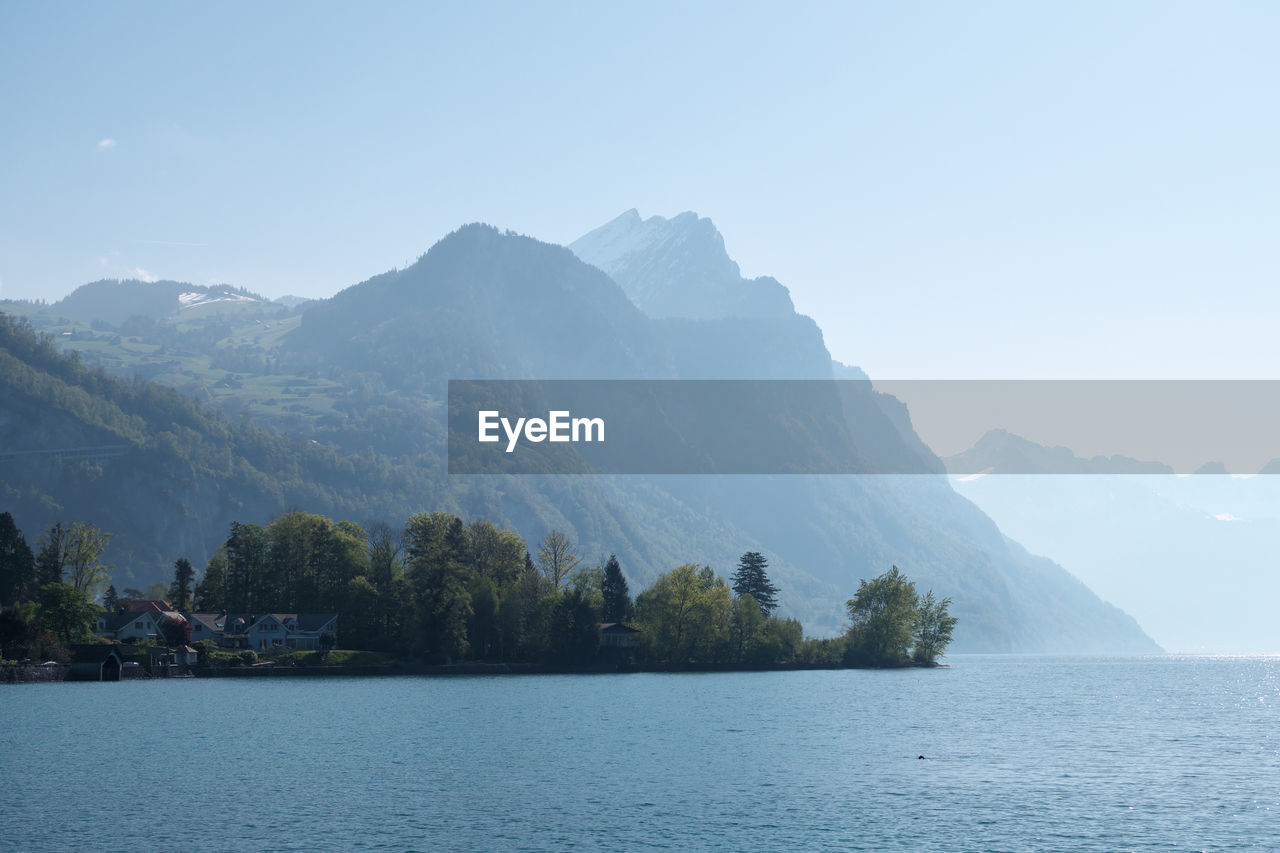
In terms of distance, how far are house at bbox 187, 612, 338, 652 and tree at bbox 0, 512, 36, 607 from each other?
2803 centimetres

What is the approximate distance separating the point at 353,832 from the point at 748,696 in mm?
88704

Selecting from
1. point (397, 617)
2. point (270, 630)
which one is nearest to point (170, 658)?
point (270, 630)

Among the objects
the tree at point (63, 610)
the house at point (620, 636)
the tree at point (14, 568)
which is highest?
the tree at point (14, 568)

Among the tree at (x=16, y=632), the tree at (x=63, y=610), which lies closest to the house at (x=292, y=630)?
the tree at (x=63, y=610)

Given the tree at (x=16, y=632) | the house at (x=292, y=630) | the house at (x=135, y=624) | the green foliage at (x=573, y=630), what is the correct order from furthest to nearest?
the house at (x=135, y=624), the house at (x=292, y=630), the green foliage at (x=573, y=630), the tree at (x=16, y=632)

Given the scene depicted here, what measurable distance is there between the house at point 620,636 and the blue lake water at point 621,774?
203 ft

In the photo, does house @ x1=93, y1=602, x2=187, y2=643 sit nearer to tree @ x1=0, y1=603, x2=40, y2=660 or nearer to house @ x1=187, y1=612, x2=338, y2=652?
house @ x1=187, y1=612, x2=338, y2=652

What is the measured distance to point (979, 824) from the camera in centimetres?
6041

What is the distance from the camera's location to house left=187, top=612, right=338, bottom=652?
18950 cm

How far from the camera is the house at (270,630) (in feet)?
622

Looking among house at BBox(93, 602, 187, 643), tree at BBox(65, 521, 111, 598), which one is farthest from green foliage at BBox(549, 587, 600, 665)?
tree at BBox(65, 521, 111, 598)

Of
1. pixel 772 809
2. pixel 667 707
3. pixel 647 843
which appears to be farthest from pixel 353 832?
pixel 667 707

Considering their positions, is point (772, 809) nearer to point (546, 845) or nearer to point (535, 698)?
point (546, 845)

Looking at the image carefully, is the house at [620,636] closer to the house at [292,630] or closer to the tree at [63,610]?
the house at [292,630]
